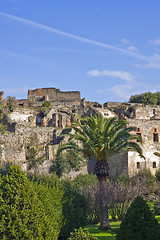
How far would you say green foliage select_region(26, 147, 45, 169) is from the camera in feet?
129

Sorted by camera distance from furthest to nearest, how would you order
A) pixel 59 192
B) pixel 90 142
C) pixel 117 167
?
pixel 117 167 < pixel 90 142 < pixel 59 192

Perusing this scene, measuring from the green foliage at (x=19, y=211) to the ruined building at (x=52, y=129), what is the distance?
76.3 ft

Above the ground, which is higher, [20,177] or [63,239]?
[20,177]

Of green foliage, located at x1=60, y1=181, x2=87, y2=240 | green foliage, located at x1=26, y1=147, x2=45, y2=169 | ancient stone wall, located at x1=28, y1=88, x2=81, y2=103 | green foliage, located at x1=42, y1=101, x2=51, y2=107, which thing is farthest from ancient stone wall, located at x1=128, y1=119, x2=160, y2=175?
ancient stone wall, located at x1=28, y1=88, x2=81, y2=103

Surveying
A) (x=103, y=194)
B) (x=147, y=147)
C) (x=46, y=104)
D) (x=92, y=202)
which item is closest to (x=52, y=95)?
(x=46, y=104)

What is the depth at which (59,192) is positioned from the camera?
22234 mm

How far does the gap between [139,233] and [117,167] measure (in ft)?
76.6

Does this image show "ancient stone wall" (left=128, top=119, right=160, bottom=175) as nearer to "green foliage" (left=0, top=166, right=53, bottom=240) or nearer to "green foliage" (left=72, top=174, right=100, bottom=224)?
"green foliage" (left=72, top=174, right=100, bottom=224)

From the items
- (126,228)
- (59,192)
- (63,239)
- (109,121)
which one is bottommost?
(63,239)

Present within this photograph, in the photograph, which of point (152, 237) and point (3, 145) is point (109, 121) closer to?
point (152, 237)

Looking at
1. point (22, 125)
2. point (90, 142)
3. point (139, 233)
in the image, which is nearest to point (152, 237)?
point (139, 233)

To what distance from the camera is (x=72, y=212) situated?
2202cm

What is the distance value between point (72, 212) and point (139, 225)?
772cm

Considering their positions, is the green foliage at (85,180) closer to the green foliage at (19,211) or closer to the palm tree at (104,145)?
the palm tree at (104,145)
